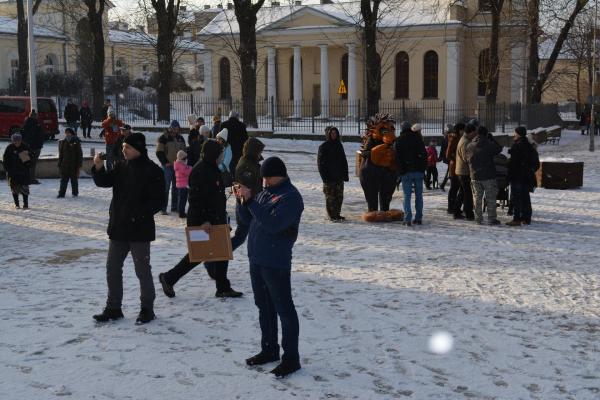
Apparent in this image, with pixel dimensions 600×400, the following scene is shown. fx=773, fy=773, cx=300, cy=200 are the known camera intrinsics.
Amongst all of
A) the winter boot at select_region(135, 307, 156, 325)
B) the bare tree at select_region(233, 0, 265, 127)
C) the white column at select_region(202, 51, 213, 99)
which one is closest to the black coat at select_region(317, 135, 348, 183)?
the winter boot at select_region(135, 307, 156, 325)

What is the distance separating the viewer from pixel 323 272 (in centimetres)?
970

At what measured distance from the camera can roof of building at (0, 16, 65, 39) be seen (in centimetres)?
6209

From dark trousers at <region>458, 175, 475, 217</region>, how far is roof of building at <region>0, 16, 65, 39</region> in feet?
184

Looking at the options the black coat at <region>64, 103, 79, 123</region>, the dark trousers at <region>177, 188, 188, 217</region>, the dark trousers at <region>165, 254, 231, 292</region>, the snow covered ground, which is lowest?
the snow covered ground

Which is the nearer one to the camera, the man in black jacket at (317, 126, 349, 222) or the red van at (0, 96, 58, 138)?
the man in black jacket at (317, 126, 349, 222)

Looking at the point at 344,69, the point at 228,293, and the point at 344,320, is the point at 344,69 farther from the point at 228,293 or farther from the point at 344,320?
the point at 344,320

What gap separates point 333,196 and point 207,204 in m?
5.68

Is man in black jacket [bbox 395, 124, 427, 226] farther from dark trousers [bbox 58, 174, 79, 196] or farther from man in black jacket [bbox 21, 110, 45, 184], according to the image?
man in black jacket [bbox 21, 110, 45, 184]

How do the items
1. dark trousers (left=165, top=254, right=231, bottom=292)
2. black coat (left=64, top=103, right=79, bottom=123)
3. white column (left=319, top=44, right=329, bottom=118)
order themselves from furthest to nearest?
white column (left=319, top=44, right=329, bottom=118) → black coat (left=64, top=103, right=79, bottom=123) → dark trousers (left=165, top=254, right=231, bottom=292)

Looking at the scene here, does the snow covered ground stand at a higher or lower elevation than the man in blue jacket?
lower

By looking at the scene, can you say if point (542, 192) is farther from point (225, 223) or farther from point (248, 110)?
point (248, 110)

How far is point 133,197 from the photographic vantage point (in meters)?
7.19

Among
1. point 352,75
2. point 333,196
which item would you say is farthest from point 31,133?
point 352,75

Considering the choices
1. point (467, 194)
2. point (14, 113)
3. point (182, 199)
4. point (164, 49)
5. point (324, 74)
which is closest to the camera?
point (467, 194)
